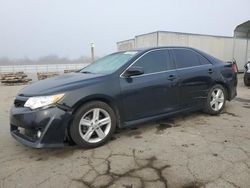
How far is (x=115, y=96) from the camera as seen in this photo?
3.62m

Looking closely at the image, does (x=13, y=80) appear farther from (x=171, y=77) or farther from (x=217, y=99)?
(x=217, y=99)

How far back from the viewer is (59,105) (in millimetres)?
3184

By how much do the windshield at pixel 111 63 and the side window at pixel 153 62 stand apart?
209 millimetres

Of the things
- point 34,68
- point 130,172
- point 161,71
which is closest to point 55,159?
point 130,172

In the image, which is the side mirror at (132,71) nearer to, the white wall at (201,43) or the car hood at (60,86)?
the car hood at (60,86)

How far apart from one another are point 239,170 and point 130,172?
4.17 ft

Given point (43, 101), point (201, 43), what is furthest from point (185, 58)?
point (201, 43)

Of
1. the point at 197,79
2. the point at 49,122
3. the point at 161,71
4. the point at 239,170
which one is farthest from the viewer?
the point at 197,79

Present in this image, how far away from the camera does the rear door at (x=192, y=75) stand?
4.43 metres

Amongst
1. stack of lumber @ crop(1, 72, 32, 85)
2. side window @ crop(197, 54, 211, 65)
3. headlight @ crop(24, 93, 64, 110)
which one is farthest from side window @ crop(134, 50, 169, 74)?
stack of lumber @ crop(1, 72, 32, 85)

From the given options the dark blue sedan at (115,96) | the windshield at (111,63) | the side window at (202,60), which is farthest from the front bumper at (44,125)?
the side window at (202,60)

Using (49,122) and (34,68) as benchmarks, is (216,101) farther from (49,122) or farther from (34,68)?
(34,68)

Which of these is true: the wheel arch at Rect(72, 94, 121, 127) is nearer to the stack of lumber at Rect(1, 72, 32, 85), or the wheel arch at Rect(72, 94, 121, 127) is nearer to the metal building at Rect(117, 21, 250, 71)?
the metal building at Rect(117, 21, 250, 71)

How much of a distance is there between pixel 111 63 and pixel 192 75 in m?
1.56
